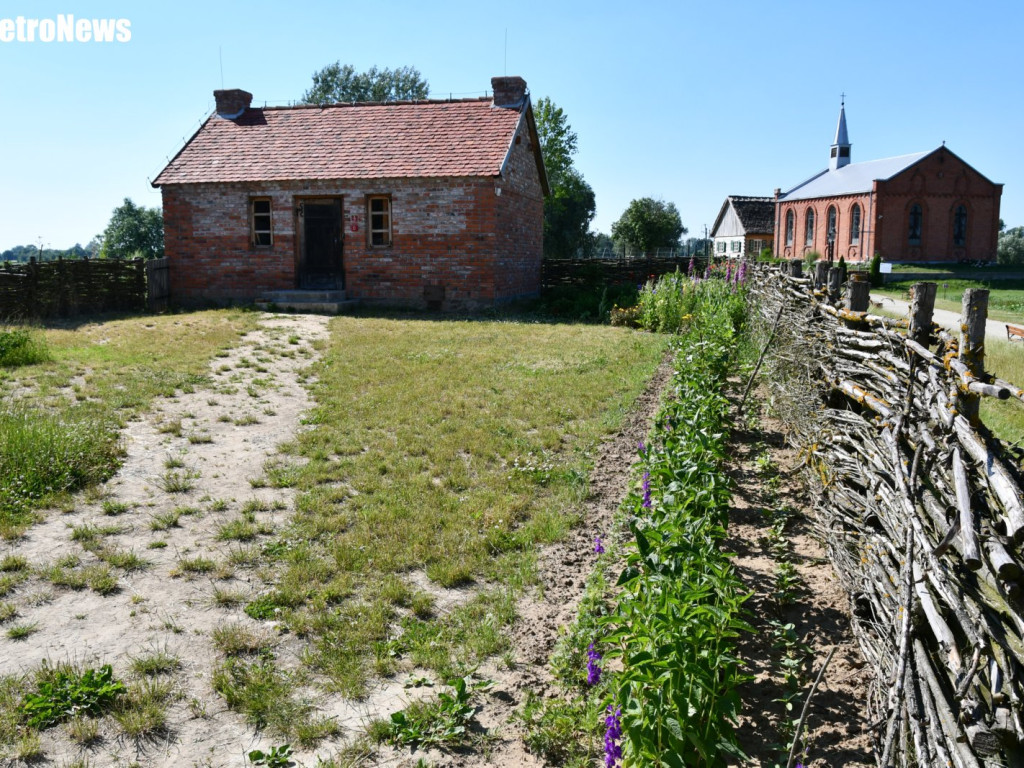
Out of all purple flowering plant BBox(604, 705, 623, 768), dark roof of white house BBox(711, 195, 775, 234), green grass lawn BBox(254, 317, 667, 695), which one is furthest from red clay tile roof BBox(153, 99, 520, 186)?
dark roof of white house BBox(711, 195, 775, 234)

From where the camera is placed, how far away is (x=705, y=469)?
14.2ft

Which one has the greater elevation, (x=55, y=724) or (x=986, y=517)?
(x=986, y=517)

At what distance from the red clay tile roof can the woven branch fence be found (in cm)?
1540

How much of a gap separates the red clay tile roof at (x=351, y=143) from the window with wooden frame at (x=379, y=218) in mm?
733

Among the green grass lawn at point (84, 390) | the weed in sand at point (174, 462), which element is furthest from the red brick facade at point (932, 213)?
the weed in sand at point (174, 462)

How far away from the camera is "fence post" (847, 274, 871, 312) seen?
5227 millimetres

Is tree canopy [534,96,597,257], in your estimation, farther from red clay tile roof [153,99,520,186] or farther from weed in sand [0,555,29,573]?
weed in sand [0,555,29,573]

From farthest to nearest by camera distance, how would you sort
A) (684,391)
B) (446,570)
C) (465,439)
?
(465,439)
(684,391)
(446,570)

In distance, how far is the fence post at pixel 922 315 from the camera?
151 inches

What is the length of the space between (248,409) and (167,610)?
16.3 ft

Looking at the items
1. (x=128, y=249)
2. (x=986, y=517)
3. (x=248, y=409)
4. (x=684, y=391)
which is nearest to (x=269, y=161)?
(x=248, y=409)

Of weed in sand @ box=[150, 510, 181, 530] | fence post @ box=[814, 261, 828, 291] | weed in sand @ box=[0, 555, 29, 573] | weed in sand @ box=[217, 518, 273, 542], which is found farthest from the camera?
fence post @ box=[814, 261, 828, 291]

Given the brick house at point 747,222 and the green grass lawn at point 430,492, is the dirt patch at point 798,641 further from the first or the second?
the brick house at point 747,222

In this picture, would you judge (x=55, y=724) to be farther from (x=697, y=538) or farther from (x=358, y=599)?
(x=697, y=538)
